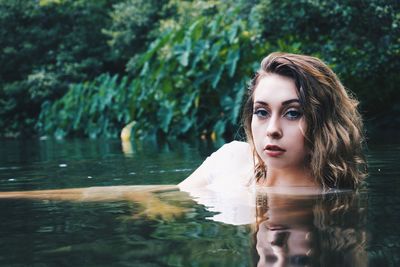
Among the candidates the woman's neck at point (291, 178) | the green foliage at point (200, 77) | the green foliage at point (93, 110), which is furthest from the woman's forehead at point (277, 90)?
the green foliage at point (93, 110)

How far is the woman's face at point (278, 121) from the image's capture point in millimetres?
2461

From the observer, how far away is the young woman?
248 cm

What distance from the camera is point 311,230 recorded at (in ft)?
5.37

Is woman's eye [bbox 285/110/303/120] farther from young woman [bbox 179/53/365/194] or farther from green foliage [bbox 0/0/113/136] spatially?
green foliage [bbox 0/0/113/136]

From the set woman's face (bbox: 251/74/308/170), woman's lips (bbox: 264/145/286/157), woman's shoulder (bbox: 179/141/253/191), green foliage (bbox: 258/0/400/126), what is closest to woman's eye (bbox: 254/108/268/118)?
woman's face (bbox: 251/74/308/170)

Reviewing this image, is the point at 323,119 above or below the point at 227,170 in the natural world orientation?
above

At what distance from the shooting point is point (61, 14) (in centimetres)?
2419

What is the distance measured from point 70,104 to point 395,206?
16.1m

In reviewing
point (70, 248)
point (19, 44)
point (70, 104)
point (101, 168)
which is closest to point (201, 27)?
point (70, 104)

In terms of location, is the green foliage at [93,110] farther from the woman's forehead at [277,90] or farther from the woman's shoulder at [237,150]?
the woman's forehead at [277,90]

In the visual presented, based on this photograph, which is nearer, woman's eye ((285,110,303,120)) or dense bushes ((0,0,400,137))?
woman's eye ((285,110,303,120))

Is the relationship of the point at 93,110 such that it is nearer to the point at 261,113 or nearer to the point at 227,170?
the point at 227,170

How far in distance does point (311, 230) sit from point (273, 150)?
2.92 ft

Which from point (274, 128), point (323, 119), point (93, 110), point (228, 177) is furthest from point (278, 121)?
point (93, 110)
